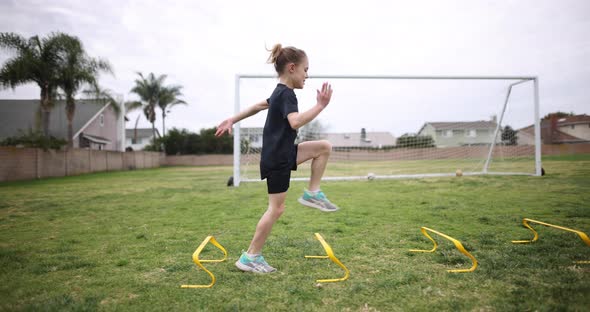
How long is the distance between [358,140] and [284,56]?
1633 cm

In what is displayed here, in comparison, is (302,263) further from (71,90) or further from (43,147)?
(71,90)

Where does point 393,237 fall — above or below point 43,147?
below

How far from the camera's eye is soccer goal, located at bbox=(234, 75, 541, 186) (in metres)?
11.5

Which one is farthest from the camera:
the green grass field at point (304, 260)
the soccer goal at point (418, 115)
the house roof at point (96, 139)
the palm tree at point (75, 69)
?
the house roof at point (96, 139)

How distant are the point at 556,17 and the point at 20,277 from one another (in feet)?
51.2

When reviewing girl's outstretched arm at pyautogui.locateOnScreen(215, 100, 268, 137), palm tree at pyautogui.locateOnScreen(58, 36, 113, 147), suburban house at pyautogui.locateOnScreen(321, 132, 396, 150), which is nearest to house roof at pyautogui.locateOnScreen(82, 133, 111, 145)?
palm tree at pyautogui.locateOnScreen(58, 36, 113, 147)

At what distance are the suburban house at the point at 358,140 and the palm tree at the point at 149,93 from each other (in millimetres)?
32031

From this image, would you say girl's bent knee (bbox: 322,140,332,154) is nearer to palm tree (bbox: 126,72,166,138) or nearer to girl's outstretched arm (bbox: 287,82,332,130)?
girl's outstretched arm (bbox: 287,82,332,130)

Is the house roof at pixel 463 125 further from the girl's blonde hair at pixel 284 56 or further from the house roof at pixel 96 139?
the house roof at pixel 96 139

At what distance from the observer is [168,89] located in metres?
44.5

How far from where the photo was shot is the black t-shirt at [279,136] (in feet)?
9.00

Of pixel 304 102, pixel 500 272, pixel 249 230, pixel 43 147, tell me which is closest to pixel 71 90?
pixel 43 147

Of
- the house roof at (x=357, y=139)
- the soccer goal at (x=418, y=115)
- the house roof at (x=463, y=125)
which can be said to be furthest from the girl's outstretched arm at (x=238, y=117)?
the house roof at (x=463, y=125)

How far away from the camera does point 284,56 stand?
288 centimetres
